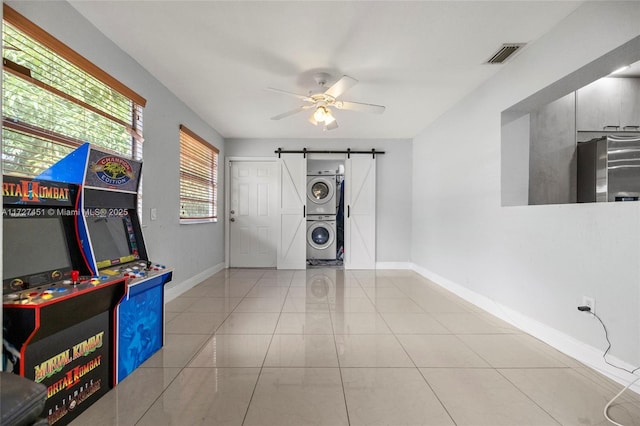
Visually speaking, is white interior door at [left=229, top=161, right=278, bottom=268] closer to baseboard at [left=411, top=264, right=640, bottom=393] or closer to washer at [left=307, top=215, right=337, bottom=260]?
washer at [left=307, top=215, right=337, bottom=260]

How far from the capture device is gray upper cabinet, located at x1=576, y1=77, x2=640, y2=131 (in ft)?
10.5

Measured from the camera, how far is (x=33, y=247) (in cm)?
142

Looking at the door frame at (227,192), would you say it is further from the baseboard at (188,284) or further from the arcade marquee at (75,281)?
the arcade marquee at (75,281)

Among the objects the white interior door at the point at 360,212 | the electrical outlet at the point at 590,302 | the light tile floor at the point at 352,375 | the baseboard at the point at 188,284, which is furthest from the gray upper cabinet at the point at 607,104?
the baseboard at the point at 188,284

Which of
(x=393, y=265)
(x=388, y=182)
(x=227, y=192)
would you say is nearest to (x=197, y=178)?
(x=227, y=192)

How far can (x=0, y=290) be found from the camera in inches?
45.2

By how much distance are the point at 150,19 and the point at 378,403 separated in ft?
9.74

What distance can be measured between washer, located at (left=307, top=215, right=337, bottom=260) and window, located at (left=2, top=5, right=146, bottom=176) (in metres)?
4.25

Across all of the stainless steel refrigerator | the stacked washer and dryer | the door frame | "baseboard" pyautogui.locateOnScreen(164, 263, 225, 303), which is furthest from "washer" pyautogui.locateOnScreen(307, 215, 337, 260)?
the stainless steel refrigerator

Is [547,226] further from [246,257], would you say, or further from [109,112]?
[246,257]

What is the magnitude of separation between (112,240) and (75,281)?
491 millimetres

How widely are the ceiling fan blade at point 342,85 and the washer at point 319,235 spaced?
12.0ft

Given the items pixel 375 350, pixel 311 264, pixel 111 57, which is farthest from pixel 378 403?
pixel 311 264

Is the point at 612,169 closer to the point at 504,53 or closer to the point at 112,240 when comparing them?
the point at 504,53
